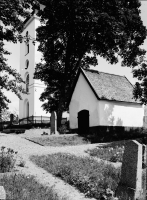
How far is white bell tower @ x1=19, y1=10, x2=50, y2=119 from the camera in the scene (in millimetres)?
40175

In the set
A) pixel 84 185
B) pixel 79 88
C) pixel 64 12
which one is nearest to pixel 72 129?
pixel 79 88

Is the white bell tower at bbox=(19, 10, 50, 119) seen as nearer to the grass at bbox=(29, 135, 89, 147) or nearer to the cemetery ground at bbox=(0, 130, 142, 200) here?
the grass at bbox=(29, 135, 89, 147)

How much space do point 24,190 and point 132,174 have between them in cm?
321

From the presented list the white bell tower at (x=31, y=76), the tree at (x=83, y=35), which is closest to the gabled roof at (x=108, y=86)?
the tree at (x=83, y=35)

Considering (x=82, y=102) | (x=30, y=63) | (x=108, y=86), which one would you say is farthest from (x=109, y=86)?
(x=30, y=63)

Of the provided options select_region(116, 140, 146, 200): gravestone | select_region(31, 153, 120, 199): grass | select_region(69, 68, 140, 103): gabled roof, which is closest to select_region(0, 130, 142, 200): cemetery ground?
select_region(31, 153, 120, 199): grass

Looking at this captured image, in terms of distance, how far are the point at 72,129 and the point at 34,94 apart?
1551 cm

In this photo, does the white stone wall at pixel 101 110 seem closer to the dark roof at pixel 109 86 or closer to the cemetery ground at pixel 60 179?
the dark roof at pixel 109 86

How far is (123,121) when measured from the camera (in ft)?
84.2

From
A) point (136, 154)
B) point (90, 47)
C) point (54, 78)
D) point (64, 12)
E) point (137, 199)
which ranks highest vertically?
point (64, 12)

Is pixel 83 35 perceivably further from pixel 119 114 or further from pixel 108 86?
pixel 119 114

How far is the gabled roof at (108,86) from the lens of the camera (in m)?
24.7

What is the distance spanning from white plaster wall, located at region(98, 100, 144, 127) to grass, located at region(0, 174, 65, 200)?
16.8 metres

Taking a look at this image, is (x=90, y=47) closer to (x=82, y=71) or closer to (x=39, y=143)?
(x=82, y=71)
